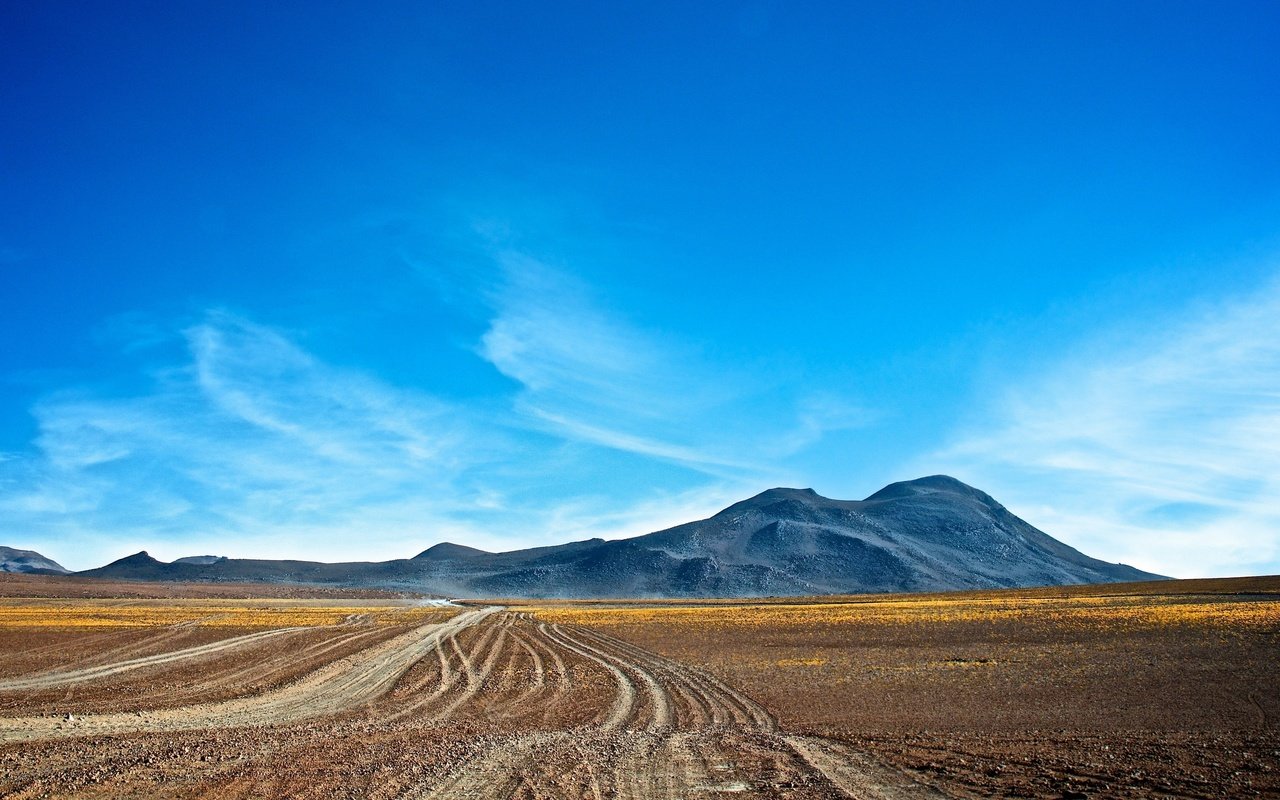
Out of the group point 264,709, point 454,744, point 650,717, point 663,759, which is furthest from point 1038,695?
point 264,709

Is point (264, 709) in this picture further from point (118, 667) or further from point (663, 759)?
point (118, 667)

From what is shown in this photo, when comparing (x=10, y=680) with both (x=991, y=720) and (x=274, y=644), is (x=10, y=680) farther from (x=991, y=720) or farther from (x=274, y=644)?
(x=991, y=720)

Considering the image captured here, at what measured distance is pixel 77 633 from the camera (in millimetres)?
41656

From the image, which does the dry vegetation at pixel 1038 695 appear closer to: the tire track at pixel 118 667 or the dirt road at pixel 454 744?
the dirt road at pixel 454 744

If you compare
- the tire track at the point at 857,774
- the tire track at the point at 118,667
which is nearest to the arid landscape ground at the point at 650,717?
the tire track at the point at 857,774

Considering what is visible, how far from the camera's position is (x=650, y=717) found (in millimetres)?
17578

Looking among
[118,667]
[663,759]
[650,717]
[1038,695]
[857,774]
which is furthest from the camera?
[118,667]

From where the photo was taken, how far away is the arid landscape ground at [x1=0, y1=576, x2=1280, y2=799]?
11.7 meters

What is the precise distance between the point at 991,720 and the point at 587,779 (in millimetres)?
10763

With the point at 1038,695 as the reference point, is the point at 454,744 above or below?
below

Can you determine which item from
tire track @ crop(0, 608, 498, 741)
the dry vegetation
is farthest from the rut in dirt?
tire track @ crop(0, 608, 498, 741)

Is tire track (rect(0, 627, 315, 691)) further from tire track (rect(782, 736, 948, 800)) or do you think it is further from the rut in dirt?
tire track (rect(782, 736, 948, 800))

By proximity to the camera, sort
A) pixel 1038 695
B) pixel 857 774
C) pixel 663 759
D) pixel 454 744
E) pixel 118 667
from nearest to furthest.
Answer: pixel 857 774
pixel 663 759
pixel 454 744
pixel 1038 695
pixel 118 667

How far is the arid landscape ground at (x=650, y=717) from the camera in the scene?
11.7m
